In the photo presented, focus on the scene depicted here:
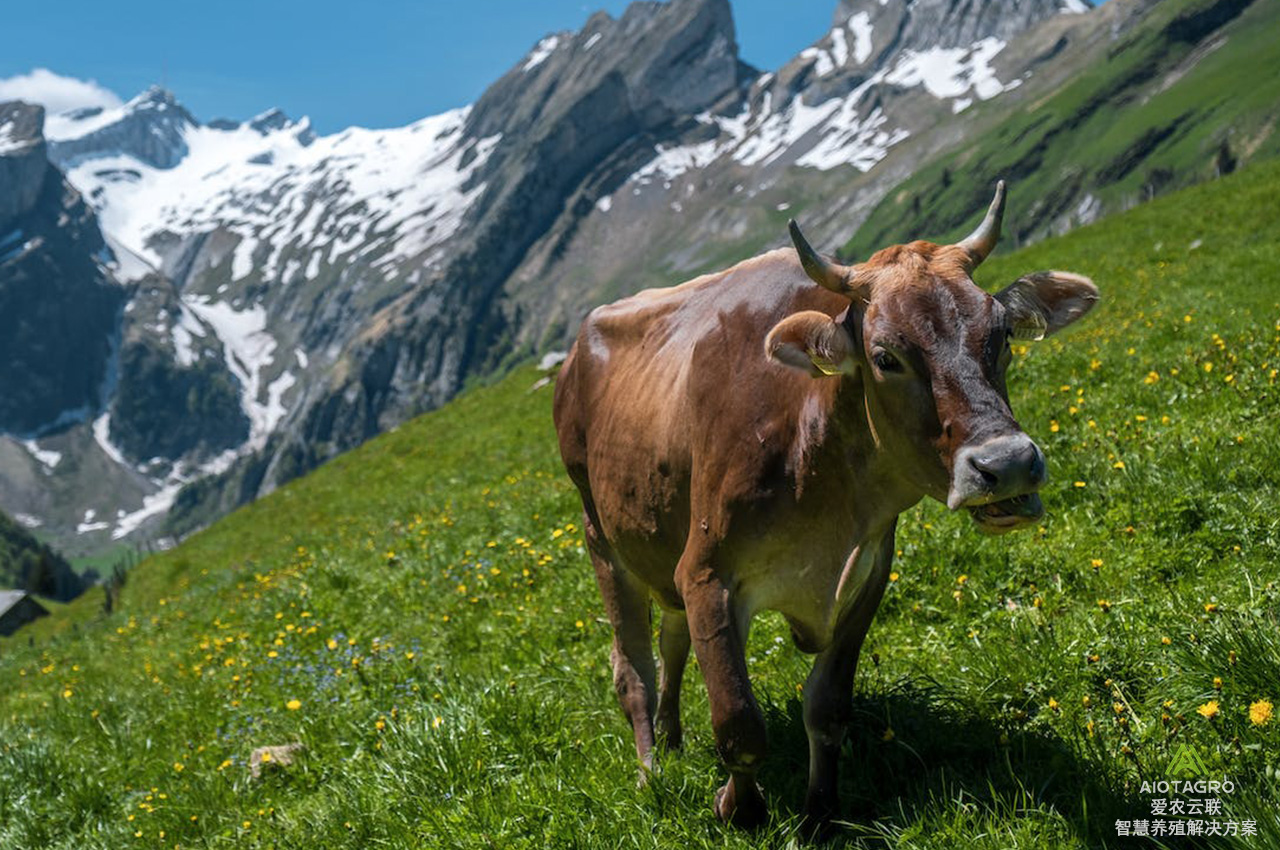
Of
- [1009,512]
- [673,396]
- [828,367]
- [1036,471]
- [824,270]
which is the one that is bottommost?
[1009,512]

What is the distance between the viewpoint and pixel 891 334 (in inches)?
148

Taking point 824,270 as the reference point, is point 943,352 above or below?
below

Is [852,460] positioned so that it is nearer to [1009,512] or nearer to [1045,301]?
[1009,512]

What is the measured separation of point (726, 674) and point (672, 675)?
180 centimetres

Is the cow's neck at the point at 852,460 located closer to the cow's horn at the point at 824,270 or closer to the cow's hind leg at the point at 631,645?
the cow's horn at the point at 824,270

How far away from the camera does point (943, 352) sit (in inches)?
144

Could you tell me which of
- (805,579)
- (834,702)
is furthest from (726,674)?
(834,702)

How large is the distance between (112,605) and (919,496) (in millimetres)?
30021

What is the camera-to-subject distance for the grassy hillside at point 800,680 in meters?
4.47

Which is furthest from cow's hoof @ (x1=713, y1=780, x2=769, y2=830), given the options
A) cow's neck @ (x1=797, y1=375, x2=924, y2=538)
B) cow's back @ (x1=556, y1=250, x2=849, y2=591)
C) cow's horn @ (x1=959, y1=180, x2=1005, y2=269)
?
cow's horn @ (x1=959, y1=180, x2=1005, y2=269)

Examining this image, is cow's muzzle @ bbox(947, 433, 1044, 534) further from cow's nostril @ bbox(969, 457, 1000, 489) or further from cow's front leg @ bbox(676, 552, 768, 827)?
cow's front leg @ bbox(676, 552, 768, 827)

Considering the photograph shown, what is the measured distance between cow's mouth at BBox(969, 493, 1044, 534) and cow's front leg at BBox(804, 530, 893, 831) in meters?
0.98

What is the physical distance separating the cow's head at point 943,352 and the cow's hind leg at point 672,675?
2468mm

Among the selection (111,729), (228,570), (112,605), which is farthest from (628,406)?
(112,605)
